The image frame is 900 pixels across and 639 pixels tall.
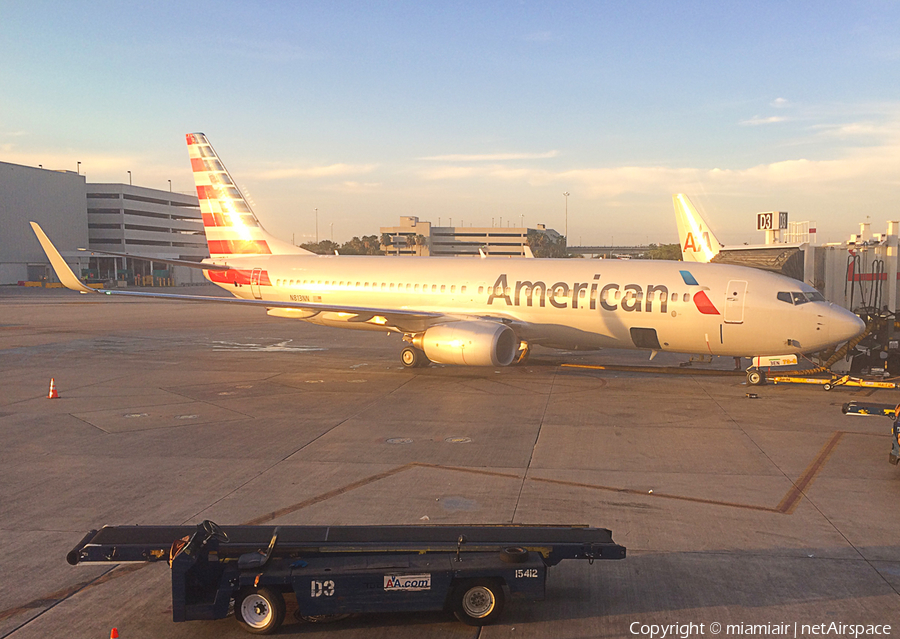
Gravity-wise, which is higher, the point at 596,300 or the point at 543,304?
the point at 596,300

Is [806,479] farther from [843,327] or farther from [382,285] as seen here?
[382,285]

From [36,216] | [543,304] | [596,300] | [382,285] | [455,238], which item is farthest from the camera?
[455,238]

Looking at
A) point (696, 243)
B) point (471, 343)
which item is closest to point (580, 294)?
point (471, 343)

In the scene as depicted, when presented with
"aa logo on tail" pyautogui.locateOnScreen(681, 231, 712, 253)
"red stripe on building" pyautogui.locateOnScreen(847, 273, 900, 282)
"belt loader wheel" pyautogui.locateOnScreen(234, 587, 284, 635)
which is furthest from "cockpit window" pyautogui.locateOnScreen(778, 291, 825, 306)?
"aa logo on tail" pyautogui.locateOnScreen(681, 231, 712, 253)

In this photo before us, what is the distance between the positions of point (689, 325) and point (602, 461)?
9924 millimetres

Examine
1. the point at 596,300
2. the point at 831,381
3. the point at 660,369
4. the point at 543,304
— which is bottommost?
the point at 660,369

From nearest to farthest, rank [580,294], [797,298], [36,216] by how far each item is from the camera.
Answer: [797,298] → [580,294] → [36,216]

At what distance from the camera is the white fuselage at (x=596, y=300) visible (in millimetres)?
21750

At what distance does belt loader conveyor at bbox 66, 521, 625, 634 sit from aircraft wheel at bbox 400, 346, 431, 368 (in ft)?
58.4

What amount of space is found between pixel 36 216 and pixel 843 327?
415ft

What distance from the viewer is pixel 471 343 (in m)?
22.5

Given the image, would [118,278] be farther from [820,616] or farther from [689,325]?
[820,616]

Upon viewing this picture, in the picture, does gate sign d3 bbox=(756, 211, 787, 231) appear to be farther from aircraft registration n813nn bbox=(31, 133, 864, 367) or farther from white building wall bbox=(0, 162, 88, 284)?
white building wall bbox=(0, 162, 88, 284)

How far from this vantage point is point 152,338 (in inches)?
1483
